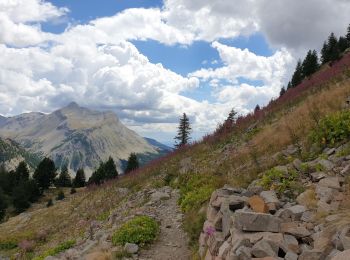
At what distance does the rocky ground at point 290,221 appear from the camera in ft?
20.7

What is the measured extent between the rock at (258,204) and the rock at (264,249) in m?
1.41

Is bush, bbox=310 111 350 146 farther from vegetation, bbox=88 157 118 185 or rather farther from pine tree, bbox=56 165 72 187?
pine tree, bbox=56 165 72 187

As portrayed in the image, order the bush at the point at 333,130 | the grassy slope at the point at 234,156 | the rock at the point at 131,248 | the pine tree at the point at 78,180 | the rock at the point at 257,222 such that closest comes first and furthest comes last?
the rock at the point at 257,222, the bush at the point at 333,130, the rock at the point at 131,248, the grassy slope at the point at 234,156, the pine tree at the point at 78,180

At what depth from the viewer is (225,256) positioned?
7.65m

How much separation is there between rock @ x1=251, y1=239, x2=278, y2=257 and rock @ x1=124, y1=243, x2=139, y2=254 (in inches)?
236

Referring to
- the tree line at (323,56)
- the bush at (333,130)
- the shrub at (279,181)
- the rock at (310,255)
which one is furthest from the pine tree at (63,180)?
the rock at (310,255)

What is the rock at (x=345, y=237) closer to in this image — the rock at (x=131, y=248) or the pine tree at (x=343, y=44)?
the rock at (x=131, y=248)

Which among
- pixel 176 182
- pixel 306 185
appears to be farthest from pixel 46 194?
pixel 306 185

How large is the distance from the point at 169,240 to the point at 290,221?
6.08 metres

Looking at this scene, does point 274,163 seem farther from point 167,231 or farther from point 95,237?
point 95,237

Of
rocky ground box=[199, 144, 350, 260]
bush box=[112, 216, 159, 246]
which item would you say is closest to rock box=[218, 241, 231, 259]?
rocky ground box=[199, 144, 350, 260]

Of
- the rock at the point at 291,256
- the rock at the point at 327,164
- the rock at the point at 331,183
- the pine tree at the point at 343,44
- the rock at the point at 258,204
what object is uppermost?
the pine tree at the point at 343,44

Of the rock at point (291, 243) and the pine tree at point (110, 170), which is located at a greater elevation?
the pine tree at point (110, 170)

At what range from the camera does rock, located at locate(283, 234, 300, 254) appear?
6.61 metres
